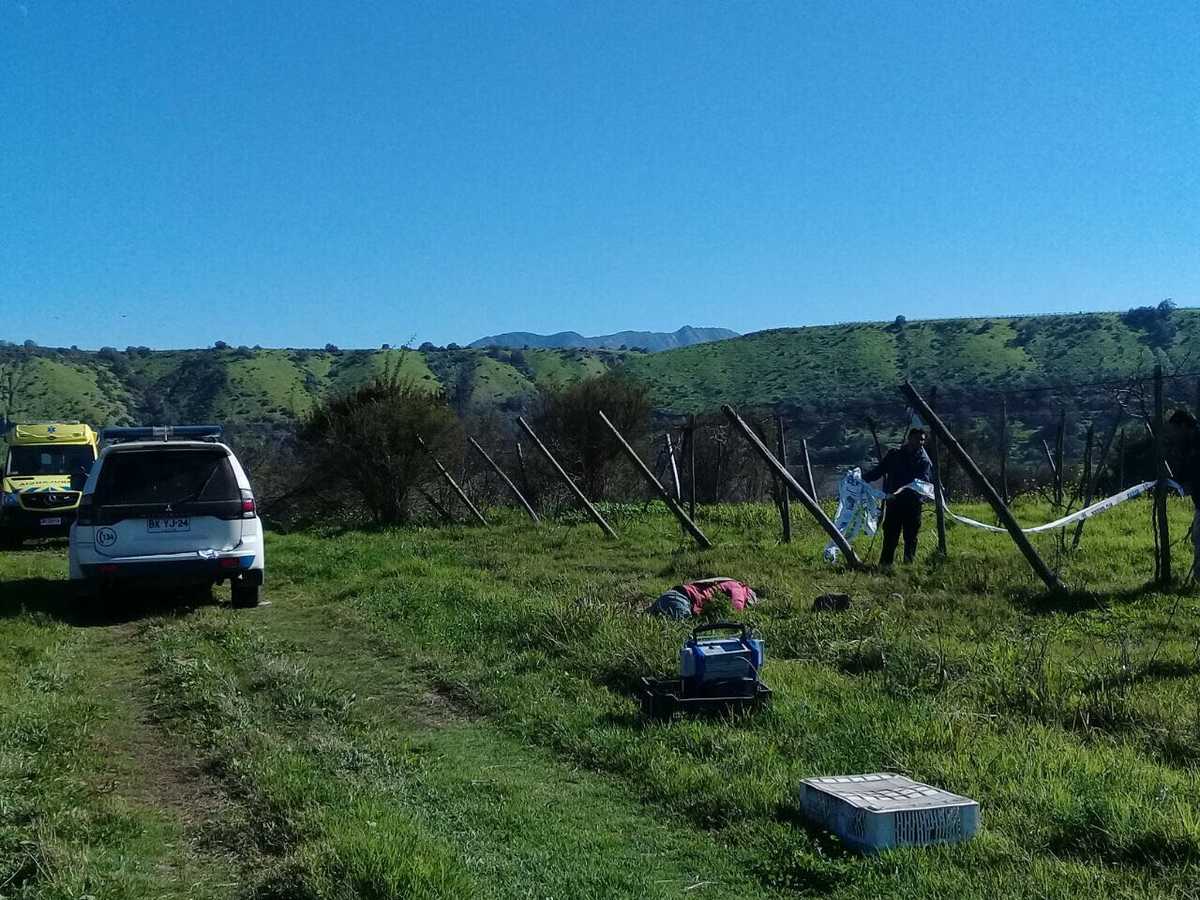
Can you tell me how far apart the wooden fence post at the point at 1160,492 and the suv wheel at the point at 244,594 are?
29.2 ft

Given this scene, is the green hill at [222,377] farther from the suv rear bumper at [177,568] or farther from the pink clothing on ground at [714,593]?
the pink clothing on ground at [714,593]

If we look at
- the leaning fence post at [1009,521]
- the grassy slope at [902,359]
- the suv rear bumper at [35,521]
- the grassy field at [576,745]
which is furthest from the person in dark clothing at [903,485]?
the grassy slope at [902,359]

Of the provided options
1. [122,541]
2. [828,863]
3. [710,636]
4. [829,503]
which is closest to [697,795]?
[828,863]

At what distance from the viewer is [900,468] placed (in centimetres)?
1236

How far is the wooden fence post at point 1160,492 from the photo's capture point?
30.2 ft

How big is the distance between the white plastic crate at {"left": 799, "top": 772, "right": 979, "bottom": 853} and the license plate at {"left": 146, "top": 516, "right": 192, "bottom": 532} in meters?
7.95

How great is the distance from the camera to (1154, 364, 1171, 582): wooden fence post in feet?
30.2

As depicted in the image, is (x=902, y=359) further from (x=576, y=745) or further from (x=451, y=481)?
(x=576, y=745)

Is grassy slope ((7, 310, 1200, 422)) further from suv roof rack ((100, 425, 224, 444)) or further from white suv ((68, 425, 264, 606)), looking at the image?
white suv ((68, 425, 264, 606))

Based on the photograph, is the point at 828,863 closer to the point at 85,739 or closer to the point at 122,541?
the point at 85,739

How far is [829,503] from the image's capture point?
19734 millimetres

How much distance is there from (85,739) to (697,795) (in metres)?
3.66

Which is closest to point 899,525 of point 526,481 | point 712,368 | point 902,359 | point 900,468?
point 900,468

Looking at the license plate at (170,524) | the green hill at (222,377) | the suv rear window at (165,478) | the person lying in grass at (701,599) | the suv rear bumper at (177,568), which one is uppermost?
the green hill at (222,377)
